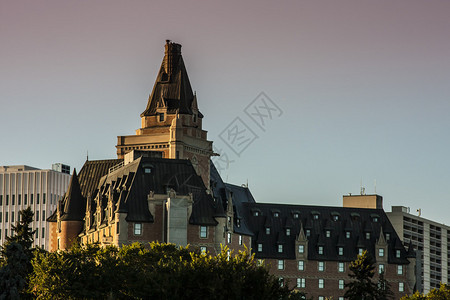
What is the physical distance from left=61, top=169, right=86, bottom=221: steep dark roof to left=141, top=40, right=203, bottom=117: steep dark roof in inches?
807

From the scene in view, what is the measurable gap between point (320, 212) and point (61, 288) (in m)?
88.7

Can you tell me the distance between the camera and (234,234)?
564 feet

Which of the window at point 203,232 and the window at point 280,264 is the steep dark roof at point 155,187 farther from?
the window at point 280,264

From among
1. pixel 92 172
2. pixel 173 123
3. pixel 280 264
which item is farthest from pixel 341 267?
pixel 92 172

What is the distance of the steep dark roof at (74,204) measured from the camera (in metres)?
165

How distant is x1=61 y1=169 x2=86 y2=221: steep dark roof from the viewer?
165 metres

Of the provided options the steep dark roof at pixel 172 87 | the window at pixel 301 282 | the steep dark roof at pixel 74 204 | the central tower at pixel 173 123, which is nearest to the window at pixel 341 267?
the window at pixel 301 282

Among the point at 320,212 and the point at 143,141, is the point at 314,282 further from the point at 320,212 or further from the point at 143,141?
the point at 143,141

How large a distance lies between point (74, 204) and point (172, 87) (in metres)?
28.1

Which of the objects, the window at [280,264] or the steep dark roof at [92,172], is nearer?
the steep dark roof at [92,172]

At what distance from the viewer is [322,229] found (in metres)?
193

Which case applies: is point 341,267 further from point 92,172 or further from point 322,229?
point 92,172

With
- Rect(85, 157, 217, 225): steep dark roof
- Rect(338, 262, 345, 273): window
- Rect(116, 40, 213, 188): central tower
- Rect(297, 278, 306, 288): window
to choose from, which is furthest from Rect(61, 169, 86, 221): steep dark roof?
Rect(338, 262, 345, 273): window

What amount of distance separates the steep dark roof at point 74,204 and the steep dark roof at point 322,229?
113ft
